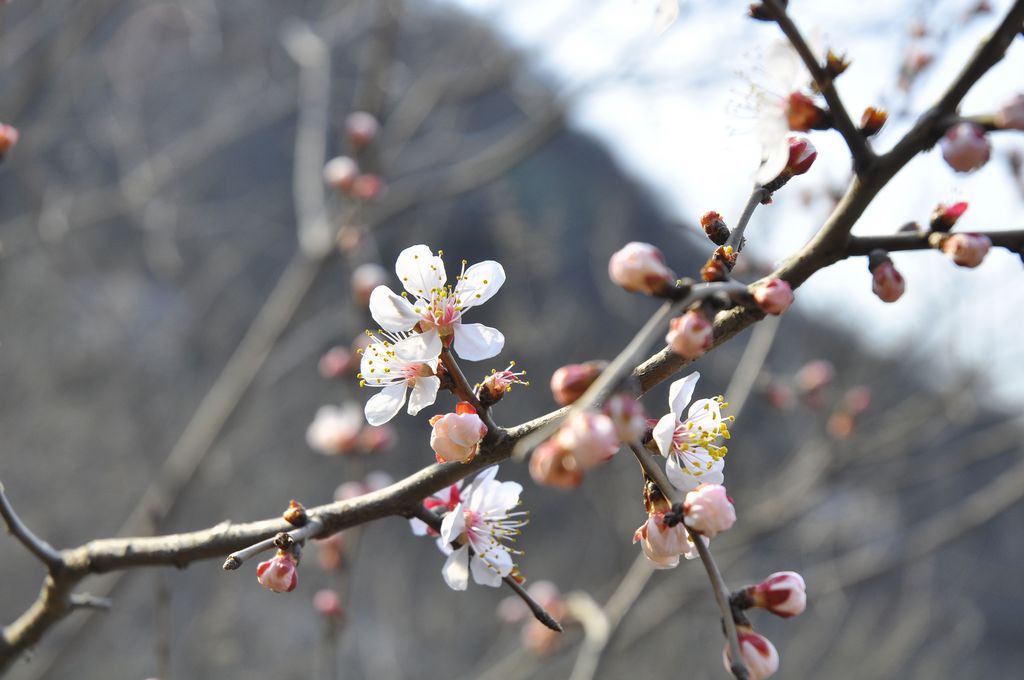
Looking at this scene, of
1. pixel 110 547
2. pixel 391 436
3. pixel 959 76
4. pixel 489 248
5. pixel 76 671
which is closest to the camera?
pixel 959 76

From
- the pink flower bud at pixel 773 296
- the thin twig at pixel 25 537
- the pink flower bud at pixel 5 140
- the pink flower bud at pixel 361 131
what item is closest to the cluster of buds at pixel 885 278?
the pink flower bud at pixel 773 296

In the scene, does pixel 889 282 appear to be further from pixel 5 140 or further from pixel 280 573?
pixel 5 140

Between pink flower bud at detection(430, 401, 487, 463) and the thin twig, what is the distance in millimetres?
618

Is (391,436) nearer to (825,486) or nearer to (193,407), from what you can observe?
(825,486)

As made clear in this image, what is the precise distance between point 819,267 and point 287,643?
8132 millimetres

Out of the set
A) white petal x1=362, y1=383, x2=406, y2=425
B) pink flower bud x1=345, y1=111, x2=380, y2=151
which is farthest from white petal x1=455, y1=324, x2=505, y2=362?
pink flower bud x1=345, y1=111, x2=380, y2=151

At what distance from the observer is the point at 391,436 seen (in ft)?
8.43

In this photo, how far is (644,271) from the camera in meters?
0.83

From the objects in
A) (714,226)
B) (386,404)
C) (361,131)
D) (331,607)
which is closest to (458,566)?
(386,404)

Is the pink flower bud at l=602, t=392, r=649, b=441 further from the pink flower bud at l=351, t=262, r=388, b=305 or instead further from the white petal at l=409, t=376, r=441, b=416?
the pink flower bud at l=351, t=262, r=388, b=305

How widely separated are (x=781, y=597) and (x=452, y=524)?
0.43m

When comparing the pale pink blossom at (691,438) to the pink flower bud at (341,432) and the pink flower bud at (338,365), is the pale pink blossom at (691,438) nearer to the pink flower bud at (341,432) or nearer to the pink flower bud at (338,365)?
the pink flower bud at (341,432)

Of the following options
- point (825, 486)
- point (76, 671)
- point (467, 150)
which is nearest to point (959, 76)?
point (825, 486)

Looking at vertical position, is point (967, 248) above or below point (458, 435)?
above
